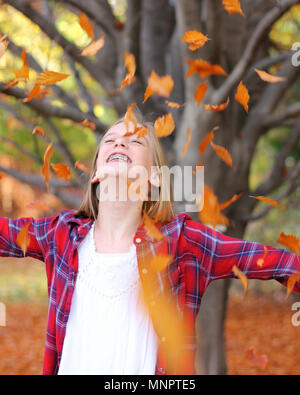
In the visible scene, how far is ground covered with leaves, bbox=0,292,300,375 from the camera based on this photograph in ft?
19.1

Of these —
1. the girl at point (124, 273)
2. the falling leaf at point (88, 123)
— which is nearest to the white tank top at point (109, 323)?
the girl at point (124, 273)

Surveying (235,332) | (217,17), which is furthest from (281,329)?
(217,17)

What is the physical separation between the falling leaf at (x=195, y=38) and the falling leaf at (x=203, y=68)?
152 mm

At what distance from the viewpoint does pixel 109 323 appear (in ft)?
5.75

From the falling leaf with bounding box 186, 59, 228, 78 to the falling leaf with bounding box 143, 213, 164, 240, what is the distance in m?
1.65

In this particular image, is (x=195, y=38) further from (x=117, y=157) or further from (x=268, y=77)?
(x=117, y=157)

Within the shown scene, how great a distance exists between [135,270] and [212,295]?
233cm

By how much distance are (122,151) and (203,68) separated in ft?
5.29

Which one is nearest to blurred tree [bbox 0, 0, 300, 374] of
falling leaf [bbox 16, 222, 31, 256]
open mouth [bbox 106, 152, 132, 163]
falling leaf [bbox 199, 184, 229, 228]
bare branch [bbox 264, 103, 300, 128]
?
bare branch [bbox 264, 103, 300, 128]

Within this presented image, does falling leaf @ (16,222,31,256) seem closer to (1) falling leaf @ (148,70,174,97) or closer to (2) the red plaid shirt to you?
(2) the red plaid shirt

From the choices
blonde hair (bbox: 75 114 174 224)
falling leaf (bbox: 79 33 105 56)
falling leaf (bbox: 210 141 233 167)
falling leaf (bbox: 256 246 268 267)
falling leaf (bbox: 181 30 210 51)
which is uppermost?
falling leaf (bbox: 79 33 105 56)

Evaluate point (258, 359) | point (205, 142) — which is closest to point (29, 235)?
point (205, 142)

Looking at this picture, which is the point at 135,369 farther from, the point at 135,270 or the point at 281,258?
the point at 281,258

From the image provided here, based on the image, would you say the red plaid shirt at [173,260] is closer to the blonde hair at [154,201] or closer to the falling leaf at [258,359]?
the blonde hair at [154,201]
